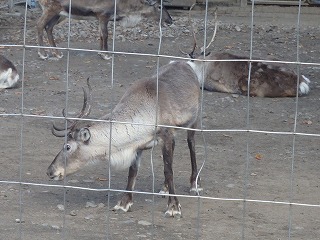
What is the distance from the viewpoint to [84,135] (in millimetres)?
5398

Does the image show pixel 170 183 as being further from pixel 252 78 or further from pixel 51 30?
pixel 51 30

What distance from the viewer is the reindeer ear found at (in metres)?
5.38

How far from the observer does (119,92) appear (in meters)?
9.02

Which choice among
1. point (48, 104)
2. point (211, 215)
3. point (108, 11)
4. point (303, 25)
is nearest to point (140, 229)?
point (211, 215)

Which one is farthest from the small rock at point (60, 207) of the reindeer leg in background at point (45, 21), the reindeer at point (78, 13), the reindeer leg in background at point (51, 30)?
the reindeer leg in background at point (45, 21)

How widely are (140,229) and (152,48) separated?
6573 mm

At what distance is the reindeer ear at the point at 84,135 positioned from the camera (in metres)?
5.38

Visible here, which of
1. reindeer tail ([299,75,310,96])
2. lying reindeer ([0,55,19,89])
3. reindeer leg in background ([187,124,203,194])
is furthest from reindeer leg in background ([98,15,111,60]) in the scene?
reindeer leg in background ([187,124,203,194])

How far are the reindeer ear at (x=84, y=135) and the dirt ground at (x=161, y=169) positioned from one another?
35 centimetres

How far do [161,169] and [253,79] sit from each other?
2.95 meters

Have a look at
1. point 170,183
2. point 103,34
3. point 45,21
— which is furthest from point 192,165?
point 45,21

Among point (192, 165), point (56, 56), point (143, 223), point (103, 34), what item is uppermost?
point (103, 34)

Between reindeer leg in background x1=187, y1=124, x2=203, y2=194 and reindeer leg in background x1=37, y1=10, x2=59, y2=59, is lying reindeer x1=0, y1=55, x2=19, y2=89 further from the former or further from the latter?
reindeer leg in background x1=187, y1=124, x2=203, y2=194

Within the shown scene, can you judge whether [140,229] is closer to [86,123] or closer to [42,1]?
[86,123]
